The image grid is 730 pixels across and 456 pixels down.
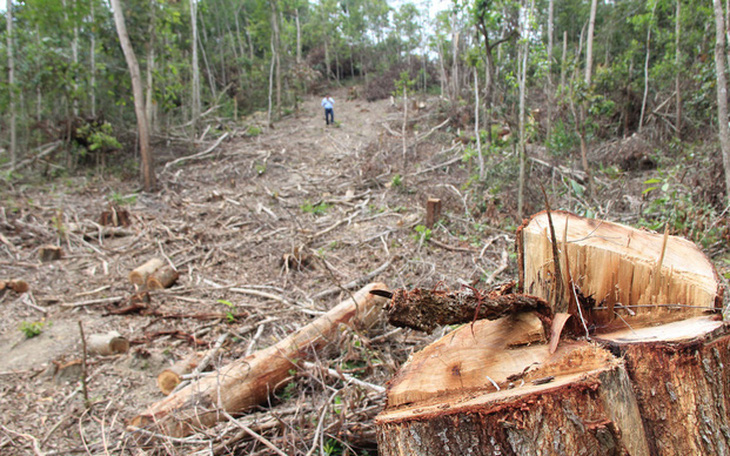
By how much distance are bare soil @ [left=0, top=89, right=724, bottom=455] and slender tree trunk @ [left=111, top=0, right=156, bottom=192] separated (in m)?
0.46

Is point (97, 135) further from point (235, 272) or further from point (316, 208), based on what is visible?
point (235, 272)

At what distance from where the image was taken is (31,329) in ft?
→ 14.6

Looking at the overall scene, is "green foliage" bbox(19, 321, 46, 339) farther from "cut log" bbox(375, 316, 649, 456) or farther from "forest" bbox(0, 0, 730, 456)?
"cut log" bbox(375, 316, 649, 456)

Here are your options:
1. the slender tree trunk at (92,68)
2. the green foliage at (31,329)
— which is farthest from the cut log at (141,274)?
the slender tree trunk at (92,68)

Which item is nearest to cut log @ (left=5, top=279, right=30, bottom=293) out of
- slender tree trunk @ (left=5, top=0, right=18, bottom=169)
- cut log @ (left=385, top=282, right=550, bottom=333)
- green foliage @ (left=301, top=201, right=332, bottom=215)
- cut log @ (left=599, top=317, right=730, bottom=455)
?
green foliage @ (left=301, top=201, right=332, bottom=215)

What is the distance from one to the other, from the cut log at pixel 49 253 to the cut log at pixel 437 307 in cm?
699

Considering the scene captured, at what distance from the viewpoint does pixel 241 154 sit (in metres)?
12.8

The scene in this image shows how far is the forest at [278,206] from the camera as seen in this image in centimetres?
330

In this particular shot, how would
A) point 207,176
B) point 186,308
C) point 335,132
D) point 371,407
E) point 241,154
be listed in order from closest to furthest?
1. point 371,407
2. point 186,308
3. point 207,176
4. point 241,154
5. point 335,132

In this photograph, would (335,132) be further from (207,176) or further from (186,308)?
(186,308)

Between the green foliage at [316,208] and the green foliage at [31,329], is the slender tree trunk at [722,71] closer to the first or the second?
the green foliage at [316,208]

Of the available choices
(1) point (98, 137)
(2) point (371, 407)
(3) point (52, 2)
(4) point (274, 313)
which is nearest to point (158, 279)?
(4) point (274, 313)

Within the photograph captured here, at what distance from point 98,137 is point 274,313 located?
8958 millimetres

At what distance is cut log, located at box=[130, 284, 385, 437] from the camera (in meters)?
2.83
